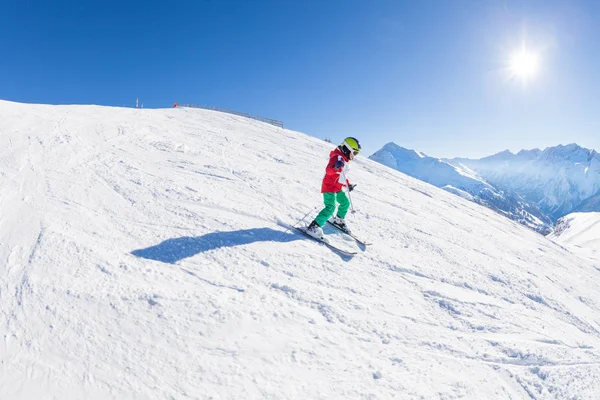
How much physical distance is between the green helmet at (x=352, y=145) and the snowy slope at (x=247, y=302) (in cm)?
172

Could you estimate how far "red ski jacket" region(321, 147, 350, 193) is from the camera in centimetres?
558

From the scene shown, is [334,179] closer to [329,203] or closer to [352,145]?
[329,203]

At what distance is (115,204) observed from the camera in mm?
5523

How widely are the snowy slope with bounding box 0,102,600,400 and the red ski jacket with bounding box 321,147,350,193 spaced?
0.99m

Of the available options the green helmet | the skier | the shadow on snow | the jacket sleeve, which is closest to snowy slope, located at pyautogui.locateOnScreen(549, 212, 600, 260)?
the green helmet

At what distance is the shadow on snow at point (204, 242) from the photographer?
4.18 m

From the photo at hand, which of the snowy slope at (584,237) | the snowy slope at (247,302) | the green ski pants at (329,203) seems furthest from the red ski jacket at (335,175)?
the snowy slope at (584,237)

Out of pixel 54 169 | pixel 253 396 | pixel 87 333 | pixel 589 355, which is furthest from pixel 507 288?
pixel 54 169

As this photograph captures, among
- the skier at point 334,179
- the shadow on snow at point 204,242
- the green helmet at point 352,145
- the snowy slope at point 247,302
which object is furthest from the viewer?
the green helmet at point 352,145

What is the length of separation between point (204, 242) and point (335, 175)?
2.65 metres

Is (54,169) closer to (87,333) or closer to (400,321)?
(87,333)

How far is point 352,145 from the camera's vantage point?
574 centimetres

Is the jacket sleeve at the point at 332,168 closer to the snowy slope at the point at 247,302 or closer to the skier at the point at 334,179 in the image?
the skier at the point at 334,179

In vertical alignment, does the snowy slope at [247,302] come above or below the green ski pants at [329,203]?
below
